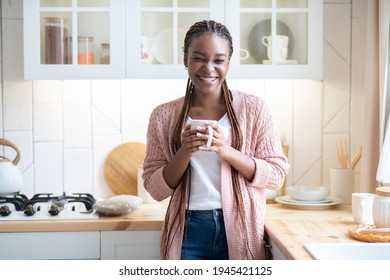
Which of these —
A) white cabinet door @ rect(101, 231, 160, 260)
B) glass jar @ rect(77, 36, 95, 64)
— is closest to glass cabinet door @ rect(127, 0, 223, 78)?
glass jar @ rect(77, 36, 95, 64)

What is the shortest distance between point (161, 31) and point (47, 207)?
2.22 ft

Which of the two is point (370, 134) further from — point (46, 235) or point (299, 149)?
point (46, 235)

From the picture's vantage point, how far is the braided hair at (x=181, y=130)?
1.44 meters

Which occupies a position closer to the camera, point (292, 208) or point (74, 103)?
point (292, 208)

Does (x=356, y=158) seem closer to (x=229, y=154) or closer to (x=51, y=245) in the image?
(x=229, y=154)

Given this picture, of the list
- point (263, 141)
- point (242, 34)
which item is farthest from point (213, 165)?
→ point (242, 34)

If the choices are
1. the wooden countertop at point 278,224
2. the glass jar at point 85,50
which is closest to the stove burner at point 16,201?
the wooden countertop at point 278,224

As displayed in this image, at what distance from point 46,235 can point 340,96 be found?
3.74ft

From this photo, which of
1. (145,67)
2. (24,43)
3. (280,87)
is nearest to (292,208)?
(280,87)

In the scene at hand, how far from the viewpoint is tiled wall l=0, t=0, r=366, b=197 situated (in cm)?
213

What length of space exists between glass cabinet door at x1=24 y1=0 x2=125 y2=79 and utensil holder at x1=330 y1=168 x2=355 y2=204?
0.81m

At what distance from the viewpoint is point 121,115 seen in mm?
2156

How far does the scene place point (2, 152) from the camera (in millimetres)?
2135

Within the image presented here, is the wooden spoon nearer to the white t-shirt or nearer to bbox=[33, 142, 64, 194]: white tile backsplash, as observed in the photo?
the white t-shirt
